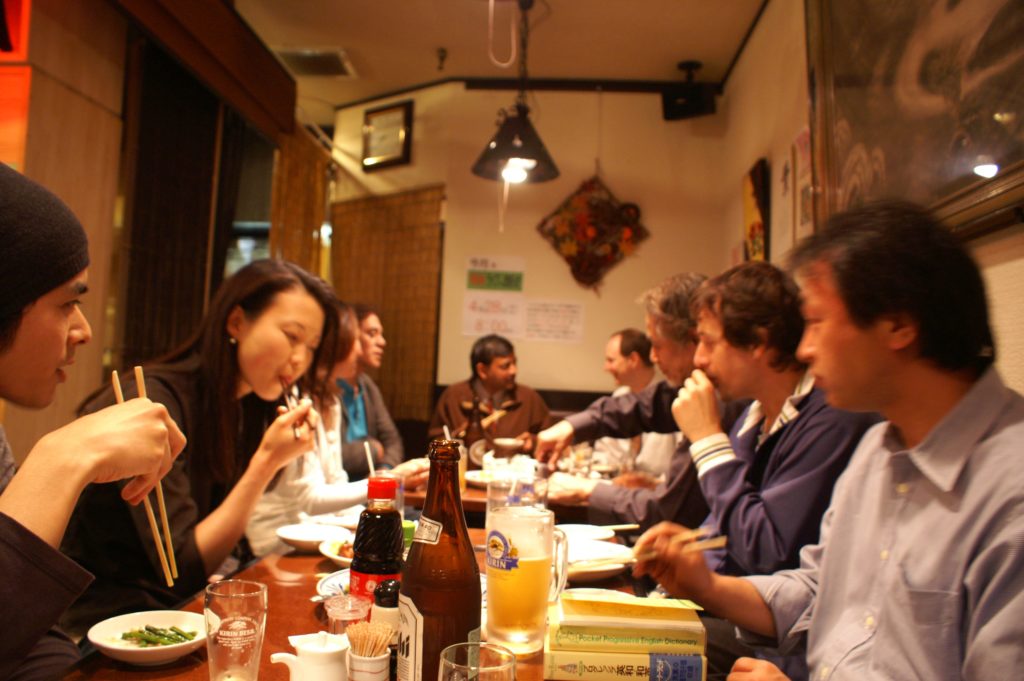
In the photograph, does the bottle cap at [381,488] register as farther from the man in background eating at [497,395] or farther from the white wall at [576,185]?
the white wall at [576,185]

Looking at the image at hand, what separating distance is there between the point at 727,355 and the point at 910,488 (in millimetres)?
770

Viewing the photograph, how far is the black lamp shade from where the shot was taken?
3945mm

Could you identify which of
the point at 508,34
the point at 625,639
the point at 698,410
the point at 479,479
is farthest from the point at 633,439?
the point at 625,639

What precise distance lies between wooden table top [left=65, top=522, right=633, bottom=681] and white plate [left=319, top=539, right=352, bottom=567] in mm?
31

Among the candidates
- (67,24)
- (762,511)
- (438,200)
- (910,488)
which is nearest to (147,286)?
(67,24)

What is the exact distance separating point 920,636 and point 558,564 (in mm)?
551

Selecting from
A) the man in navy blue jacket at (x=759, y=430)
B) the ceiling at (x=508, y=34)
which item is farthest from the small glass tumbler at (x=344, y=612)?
the ceiling at (x=508, y=34)

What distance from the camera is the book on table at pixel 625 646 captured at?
36.3 inches

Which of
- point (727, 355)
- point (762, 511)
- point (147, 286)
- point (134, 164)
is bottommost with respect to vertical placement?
point (762, 511)

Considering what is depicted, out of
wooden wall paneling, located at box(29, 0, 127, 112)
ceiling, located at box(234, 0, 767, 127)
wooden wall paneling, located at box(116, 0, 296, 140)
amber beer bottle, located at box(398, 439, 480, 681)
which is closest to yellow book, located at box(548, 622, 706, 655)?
amber beer bottle, located at box(398, 439, 480, 681)

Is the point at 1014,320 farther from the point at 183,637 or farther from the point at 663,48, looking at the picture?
the point at 663,48

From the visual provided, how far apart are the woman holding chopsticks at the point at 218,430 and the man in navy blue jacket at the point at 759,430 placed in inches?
40.0

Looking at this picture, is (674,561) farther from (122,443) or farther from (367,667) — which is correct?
(122,443)

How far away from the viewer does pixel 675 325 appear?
8.52 ft
